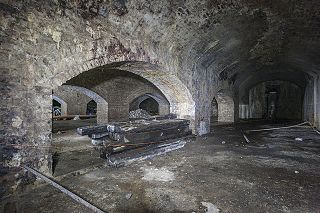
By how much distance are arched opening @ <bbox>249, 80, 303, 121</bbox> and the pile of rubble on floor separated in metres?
14.2

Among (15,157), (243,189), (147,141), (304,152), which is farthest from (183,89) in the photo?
(15,157)

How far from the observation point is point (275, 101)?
19.2 meters

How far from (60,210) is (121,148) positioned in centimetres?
208

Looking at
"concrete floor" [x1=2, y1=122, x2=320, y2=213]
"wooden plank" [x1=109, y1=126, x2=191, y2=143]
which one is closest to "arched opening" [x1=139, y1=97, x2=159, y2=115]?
"wooden plank" [x1=109, y1=126, x2=191, y2=143]

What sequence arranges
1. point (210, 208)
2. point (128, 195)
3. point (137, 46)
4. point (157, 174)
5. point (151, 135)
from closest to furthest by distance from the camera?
point (210, 208) < point (128, 195) < point (157, 174) < point (137, 46) < point (151, 135)

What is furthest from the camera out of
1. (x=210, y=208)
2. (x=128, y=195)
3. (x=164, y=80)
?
(x=164, y=80)

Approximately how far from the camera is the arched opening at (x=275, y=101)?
724 inches

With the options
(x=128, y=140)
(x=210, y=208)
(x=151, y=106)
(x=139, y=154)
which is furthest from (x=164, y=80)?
(x=151, y=106)

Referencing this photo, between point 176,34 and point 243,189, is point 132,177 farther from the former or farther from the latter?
point 176,34

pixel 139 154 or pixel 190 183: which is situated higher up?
pixel 139 154

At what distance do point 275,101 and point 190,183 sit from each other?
59.8 feet

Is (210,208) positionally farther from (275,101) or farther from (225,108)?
(275,101)

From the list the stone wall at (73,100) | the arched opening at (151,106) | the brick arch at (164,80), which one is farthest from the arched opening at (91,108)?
the brick arch at (164,80)

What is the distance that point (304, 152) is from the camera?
5.85 m
